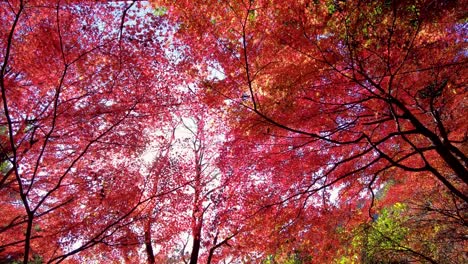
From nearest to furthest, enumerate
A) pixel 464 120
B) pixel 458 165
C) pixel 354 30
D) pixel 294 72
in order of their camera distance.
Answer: pixel 354 30, pixel 458 165, pixel 294 72, pixel 464 120

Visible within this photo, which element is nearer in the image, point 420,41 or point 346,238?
point 420,41

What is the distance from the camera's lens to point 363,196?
727 cm

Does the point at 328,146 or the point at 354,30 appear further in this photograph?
the point at 328,146

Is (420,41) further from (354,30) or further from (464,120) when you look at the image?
(464,120)

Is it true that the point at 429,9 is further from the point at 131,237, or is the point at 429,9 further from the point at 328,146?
the point at 131,237

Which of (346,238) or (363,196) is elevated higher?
(363,196)

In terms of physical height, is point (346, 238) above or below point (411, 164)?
below

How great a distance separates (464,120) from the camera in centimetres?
676

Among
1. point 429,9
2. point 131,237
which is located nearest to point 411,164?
point 429,9

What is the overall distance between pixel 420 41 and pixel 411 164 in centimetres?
365

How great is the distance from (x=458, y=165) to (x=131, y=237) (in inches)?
327

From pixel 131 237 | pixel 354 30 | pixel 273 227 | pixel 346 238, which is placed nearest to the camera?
pixel 354 30

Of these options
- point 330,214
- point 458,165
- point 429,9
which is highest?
point 429,9

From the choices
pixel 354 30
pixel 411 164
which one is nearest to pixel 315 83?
pixel 354 30
